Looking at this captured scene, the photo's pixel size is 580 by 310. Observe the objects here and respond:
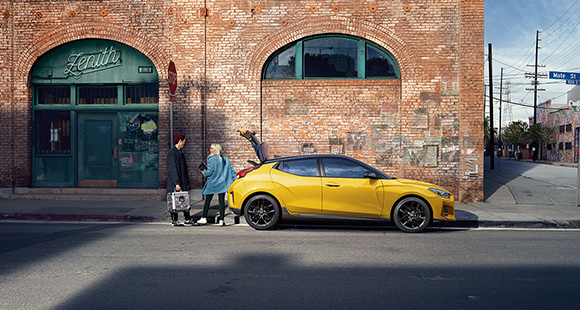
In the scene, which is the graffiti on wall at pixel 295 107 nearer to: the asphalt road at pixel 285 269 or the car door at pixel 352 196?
the car door at pixel 352 196

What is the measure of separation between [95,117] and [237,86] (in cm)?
471

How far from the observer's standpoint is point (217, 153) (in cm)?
945

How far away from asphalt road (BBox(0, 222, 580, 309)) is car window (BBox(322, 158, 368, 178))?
113cm

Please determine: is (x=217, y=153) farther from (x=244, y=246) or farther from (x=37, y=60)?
(x=37, y=60)

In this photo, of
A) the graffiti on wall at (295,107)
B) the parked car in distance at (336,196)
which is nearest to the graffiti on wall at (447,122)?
the graffiti on wall at (295,107)

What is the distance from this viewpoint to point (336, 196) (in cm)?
860

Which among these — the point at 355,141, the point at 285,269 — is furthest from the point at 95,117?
the point at 285,269

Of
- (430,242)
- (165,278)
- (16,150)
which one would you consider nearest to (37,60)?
(16,150)

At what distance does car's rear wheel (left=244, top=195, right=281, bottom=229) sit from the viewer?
8766 millimetres

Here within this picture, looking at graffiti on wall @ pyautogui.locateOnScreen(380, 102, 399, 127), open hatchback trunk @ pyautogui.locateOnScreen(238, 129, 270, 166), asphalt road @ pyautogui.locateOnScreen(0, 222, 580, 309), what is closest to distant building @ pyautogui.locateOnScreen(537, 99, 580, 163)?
graffiti on wall @ pyautogui.locateOnScreen(380, 102, 399, 127)

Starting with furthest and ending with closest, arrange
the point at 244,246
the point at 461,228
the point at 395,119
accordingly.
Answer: the point at 395,119
the point at 461,228
the point at 244,246

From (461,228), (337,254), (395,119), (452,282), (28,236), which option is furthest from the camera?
(395,119)

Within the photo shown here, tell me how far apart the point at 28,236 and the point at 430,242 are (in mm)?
7066

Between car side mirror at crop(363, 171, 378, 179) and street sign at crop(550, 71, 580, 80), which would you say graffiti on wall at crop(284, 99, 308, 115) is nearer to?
car side mirror at crop(363, 171, 378, 179)
